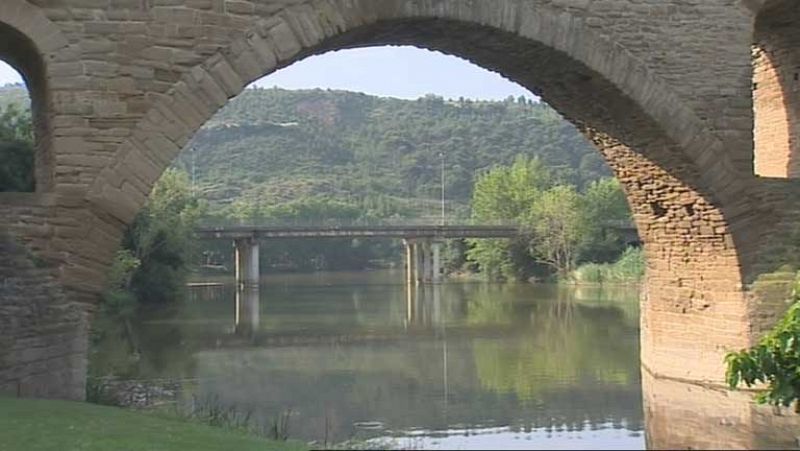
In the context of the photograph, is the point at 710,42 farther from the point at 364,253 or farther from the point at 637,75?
the point at 364,253

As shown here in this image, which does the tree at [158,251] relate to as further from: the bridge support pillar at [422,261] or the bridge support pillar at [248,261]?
the bridge support pillar at [422,261]

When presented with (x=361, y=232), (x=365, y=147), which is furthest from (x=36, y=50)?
(x=365, y=147)

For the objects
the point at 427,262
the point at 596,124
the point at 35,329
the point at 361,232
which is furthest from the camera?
the point at 427,262

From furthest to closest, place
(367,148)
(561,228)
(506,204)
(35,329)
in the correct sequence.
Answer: (367,148), (506,204), (561,228), (35,329)

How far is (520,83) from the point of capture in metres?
10.9

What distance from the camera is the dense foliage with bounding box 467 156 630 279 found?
1427 inches

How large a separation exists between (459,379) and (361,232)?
2819 centimetres

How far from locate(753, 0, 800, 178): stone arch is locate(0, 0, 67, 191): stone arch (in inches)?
296

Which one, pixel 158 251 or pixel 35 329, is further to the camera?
pixel 158 251

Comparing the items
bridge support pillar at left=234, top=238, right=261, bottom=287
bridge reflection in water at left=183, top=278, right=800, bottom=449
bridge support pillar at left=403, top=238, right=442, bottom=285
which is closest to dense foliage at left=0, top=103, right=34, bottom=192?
bridge reflection in water at left=183, top=278, right=800, bottom=449

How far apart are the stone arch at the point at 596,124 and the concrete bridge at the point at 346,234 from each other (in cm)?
2779

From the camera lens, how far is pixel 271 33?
8.12m

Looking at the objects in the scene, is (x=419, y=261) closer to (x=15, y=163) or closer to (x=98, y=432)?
(x=15, y=163)

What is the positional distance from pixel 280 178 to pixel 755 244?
5730cm
